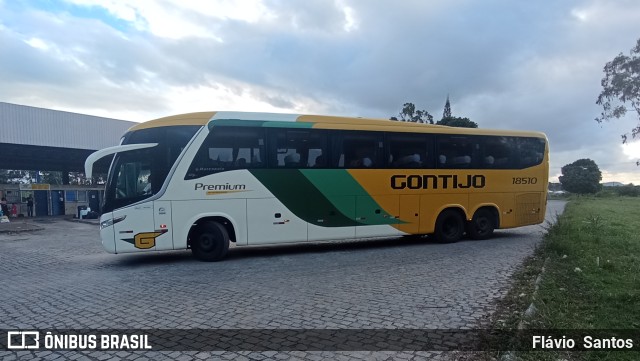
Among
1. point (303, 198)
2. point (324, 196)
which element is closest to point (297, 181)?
point (303, 198)

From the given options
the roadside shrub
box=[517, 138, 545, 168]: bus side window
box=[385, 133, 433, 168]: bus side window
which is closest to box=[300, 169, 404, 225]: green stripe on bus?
box=[385, 133, 433, 168]: bus side window

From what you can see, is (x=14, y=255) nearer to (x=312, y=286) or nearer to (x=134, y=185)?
(x=134, y=185)

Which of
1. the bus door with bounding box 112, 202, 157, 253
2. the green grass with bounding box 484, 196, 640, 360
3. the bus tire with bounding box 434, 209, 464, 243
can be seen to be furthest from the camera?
the bus tire with bounding box 434, 209, 464, 243

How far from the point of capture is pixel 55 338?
4375mm

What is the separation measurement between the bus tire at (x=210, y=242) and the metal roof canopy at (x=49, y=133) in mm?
13175

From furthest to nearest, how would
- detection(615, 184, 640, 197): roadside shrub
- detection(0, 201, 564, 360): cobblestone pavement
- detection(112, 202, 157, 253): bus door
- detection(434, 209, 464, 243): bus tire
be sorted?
detection(615, 184, 640, 197): roadside shrub < detection(434, 209, 464, 243): bus tire < detection(112, 202, 157, 253): bus door < detection(0, 201, 564, 360): cobblestone pavement

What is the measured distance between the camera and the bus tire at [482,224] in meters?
11.9

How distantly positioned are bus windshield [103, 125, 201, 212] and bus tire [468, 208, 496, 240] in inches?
343

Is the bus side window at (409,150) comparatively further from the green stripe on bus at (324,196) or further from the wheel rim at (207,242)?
the wheel rim at (207,242)

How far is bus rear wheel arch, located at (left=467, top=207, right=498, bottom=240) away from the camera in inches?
470

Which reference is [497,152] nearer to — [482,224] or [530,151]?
[530,151]

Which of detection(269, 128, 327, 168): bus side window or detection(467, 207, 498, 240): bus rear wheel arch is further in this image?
detection(467, 207, 498, 240): bus rear wheel arch

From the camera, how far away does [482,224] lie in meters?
12.1

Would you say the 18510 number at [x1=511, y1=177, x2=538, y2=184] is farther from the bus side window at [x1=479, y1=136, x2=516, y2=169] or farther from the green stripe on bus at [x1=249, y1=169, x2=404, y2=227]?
the green stripe on bus at [x1=249, y1=169, x2=404, y2=227]
